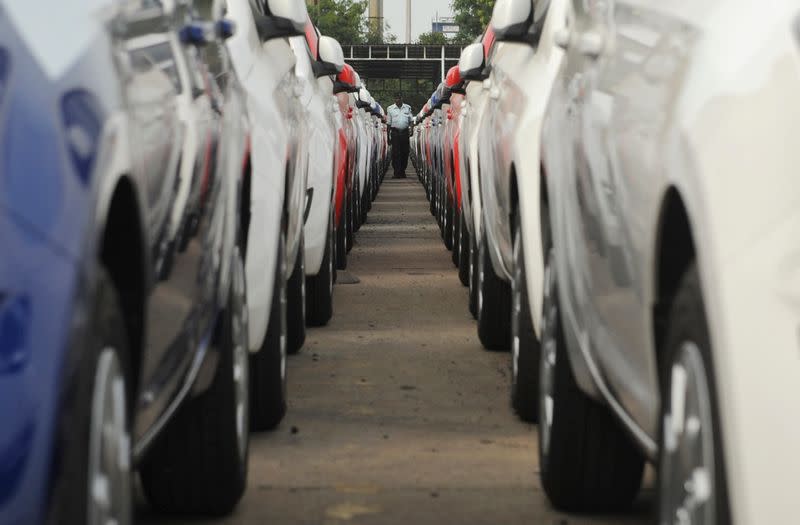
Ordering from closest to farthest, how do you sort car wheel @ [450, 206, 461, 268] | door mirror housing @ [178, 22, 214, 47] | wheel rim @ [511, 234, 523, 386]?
1. door mirror housing @ [178, 22, 214, 47]
2. wheel rim @ [511, 234, 523, 386]
3. car wheel @ [450, 206, 461, 268]

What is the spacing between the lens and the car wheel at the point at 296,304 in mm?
8047

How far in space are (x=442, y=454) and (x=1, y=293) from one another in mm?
3959

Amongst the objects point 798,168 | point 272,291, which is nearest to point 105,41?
point 798,168

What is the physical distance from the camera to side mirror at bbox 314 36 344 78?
33.5 feet

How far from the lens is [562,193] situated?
4.96m

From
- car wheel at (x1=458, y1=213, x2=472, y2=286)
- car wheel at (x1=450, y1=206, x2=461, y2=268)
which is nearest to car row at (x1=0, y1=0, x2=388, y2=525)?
car wheel at (x1=458, y1=213, x2=472, y2=286)

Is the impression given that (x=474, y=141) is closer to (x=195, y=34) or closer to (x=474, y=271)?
(x=474, y=271)

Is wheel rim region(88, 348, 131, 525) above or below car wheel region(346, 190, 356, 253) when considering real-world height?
above

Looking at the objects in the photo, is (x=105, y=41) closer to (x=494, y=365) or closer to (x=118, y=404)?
(x=118, y=404)

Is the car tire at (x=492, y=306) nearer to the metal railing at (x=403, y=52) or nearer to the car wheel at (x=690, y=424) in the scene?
the car wheel at (x=690, y=424)

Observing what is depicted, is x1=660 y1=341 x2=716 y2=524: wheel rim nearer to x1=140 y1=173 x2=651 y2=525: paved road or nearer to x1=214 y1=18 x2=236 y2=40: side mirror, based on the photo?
x1=140 y1=173 x2=651 y2=525: paved road

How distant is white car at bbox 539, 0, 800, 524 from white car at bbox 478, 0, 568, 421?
38.6 inches

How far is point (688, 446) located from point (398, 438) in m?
3.47

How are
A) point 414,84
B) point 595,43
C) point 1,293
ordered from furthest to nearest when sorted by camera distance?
point 414,84 → point 595,43 → point 1,293
